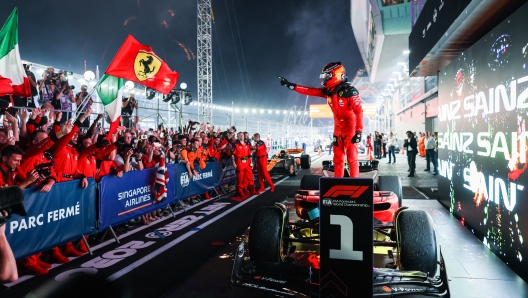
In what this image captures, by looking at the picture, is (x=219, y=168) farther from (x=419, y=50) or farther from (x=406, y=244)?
(x=406, y=244)

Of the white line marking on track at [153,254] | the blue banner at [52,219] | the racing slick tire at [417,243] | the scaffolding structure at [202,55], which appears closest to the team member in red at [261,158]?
the white line marking on track at [153,254]

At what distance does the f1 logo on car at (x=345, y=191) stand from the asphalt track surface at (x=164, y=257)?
65.6 inches

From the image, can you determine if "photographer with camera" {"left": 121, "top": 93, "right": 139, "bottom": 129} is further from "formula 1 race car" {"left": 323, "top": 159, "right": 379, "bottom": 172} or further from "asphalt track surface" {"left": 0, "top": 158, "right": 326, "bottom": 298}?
"formula 1 race car" {"left": 323, "top": 159, "right": 379, "bottom": 172}

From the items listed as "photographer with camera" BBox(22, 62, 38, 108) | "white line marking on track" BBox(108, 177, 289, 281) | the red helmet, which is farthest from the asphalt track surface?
"photographer with camera" BBox(22, 62, 38, 108)

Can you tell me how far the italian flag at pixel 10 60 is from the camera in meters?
5.68

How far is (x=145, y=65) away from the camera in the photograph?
25.7 ft

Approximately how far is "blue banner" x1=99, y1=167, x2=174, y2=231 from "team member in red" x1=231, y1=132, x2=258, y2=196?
3065 millimetres

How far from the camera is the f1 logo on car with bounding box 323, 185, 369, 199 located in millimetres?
2434

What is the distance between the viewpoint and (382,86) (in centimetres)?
4522

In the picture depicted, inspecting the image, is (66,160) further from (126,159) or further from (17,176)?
(126,159)

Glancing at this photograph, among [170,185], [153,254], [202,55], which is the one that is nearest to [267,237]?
[153,254]

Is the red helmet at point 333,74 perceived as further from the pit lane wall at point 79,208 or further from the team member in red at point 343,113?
the pit lane wall at point 79,208

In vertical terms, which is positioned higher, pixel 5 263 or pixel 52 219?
pixel 5 263

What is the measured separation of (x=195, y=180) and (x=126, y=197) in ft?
9.12
